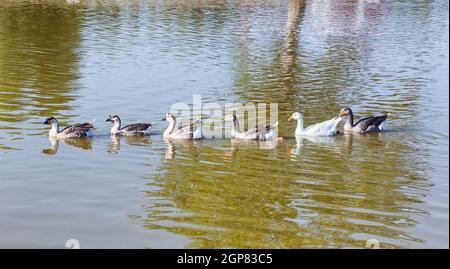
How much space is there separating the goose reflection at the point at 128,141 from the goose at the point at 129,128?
0.34 ft

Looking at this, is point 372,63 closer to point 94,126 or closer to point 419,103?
point 419,103

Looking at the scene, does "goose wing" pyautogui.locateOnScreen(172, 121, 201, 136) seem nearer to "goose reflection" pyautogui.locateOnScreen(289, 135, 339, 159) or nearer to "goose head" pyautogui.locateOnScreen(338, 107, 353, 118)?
"goose reflection" pyautogui.locateOnScreen(289, 135, 339, 159)

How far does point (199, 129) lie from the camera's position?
17.8 metres

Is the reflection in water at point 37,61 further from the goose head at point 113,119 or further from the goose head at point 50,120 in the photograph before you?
the goose head at point 113,119

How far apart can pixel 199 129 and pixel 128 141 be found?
173 centimetres

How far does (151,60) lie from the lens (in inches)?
1138

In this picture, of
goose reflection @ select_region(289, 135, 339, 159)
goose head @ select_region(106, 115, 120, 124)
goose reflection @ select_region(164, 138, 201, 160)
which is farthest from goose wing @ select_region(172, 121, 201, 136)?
goose reflection @ select_region(289, 135, 339, 159)

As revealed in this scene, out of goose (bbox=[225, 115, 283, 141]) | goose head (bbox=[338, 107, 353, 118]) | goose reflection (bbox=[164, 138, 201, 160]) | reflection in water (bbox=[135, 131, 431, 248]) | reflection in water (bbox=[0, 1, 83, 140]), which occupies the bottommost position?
reflection in water (bbox=[135, 131, 431, 248])

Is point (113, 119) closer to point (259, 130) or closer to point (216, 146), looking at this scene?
point (216, 146)

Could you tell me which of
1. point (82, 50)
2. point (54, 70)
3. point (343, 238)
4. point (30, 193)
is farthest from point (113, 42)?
point (343, 238)

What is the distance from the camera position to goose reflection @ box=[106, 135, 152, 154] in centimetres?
1700

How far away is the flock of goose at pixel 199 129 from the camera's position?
17500 mm

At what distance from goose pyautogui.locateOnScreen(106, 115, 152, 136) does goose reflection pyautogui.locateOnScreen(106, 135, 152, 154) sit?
0.10 m
